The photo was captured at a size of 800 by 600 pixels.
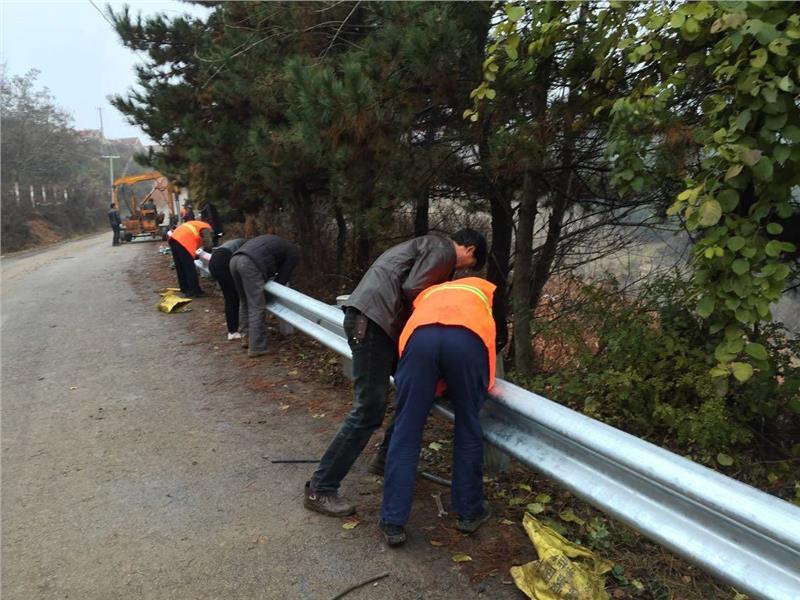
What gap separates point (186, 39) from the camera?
1047 centimetres

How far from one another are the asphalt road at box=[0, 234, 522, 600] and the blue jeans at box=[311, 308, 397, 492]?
0.25m

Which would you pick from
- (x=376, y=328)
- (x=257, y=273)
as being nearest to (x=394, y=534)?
(x=376, y=328)

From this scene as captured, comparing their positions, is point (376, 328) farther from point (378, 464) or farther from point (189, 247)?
point (189, 247)

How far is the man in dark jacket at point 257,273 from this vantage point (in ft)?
21.3

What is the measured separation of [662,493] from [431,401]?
112cm

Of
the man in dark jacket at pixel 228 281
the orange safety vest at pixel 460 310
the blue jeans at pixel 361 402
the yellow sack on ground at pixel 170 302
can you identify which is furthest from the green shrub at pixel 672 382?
the yellow sack on ground at pixel 170 302

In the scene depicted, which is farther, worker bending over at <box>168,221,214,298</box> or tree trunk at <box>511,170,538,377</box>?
worker bending over at <box>168,221,214,298</box>

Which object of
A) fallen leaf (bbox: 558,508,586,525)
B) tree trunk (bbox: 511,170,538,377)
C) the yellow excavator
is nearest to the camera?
fallen leaf (bbox: 558,508,586,525)

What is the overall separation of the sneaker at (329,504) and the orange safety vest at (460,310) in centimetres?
91

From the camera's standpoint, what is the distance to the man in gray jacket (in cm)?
323

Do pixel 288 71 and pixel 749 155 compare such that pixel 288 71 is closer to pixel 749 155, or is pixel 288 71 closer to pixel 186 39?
pixel 749 155

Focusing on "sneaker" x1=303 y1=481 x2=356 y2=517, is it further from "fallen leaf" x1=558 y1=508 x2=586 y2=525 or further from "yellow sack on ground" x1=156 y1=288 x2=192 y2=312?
"yellow sack on ground" x1=156 y1=288 x2=192 y2=312

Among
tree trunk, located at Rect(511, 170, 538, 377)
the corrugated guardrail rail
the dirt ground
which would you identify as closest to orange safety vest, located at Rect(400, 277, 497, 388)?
the corrugated guardrail rail

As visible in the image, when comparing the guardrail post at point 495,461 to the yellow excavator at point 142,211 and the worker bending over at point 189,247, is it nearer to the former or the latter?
the worker bending over at point 189,247
